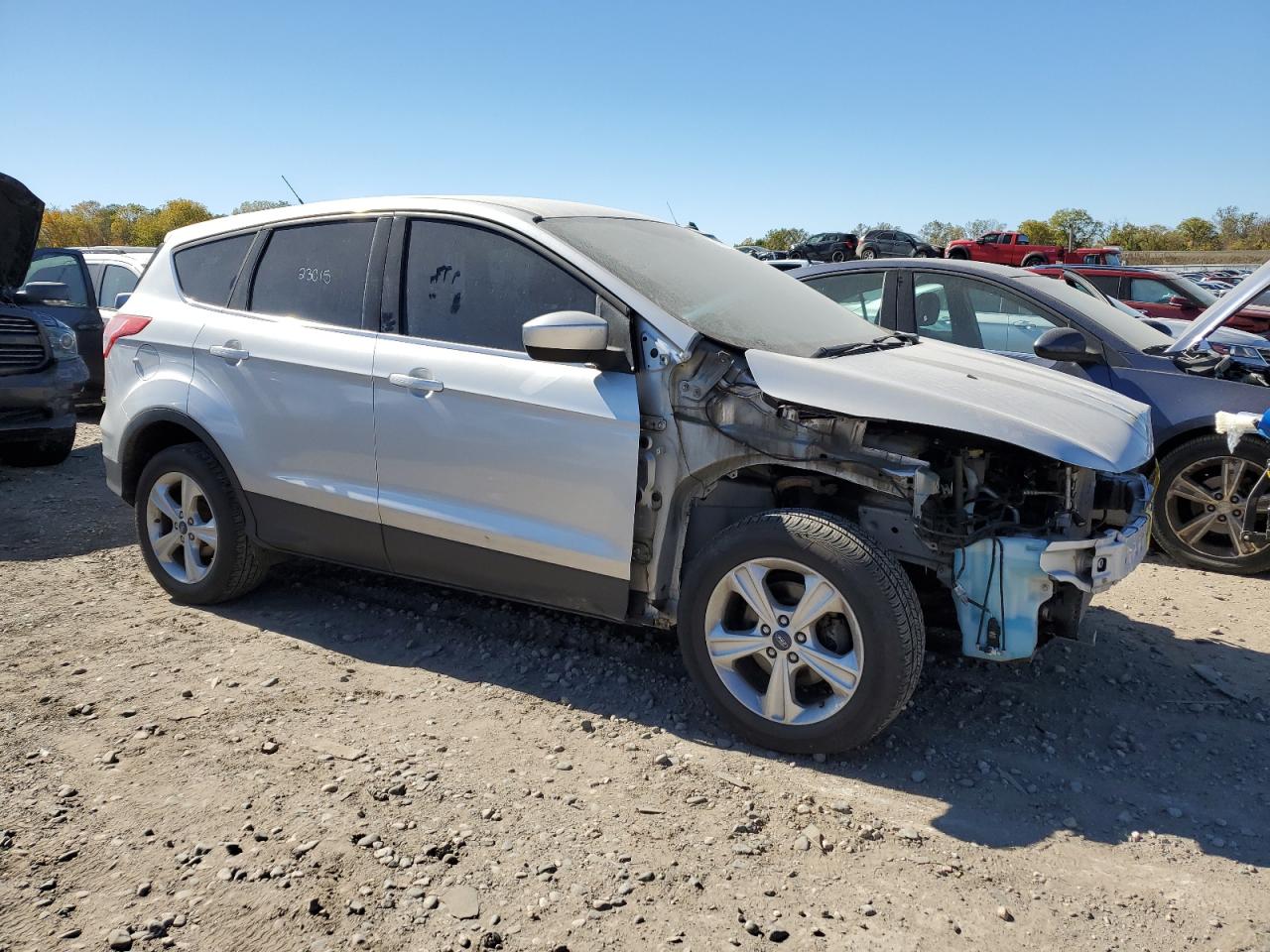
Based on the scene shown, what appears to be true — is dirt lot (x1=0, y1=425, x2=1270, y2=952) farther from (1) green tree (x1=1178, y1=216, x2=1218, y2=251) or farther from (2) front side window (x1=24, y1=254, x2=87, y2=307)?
(1) green tree (x1=1178, y1=216, x2=1218, y2=251)

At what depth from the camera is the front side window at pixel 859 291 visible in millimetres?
6605

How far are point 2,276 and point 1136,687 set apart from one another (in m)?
8.92

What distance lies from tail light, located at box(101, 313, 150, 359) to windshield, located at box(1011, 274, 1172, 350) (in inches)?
199

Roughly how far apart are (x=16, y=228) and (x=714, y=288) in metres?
7.17

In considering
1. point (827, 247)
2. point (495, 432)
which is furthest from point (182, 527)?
point (827, 247)

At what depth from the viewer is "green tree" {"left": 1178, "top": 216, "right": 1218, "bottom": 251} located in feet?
236

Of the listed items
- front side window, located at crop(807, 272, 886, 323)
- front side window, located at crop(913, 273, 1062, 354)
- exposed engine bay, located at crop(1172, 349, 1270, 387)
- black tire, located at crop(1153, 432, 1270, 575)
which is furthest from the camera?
front side window, located at crop(807, 272, 886, 323)

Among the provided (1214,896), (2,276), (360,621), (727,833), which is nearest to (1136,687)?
(1214,896)

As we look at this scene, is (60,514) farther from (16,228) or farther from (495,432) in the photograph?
(495,432)

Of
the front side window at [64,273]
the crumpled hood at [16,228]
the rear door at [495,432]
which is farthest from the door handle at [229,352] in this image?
the front side window at [64,273]

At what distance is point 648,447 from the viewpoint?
3.48 m

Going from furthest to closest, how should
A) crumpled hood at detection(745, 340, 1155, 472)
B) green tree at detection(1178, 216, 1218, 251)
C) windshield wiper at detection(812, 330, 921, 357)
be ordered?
green tree at detection(1178, 216, 1218, 251), windshield wiper at detection(812, 330, 921, 357), crumpled hood at detection(745, 340, 1155, 472)

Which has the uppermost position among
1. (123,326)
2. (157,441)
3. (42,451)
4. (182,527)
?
(123,326)

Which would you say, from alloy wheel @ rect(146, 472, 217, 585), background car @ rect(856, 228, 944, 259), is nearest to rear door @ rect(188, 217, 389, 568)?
alloy wheel @ rect(146, 472, 217, 585)
